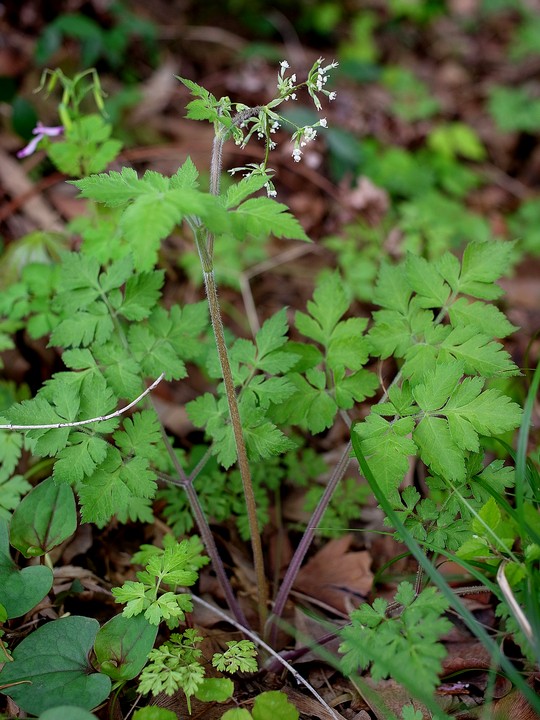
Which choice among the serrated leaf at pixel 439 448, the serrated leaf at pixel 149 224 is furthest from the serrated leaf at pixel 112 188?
the serrated leaf at pixel 439 448

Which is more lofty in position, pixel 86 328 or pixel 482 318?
pixel 482 318

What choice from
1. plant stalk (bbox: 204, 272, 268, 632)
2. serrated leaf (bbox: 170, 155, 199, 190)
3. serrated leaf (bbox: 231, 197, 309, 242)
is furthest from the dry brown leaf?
serrated leaf (bbox: 170, 155, 199, 190)

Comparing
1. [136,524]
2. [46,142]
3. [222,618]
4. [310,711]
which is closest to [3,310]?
[46,142]

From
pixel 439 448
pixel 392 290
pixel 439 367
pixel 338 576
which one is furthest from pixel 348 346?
pixel 338 576

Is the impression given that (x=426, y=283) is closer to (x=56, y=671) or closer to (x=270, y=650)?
(x=270, y=650)

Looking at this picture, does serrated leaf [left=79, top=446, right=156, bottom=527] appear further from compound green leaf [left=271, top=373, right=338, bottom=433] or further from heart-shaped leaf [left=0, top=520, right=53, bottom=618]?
compound green leaf [left=271, top=373, right=338, bottom=433]

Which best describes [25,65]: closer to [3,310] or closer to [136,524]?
[3,310]
